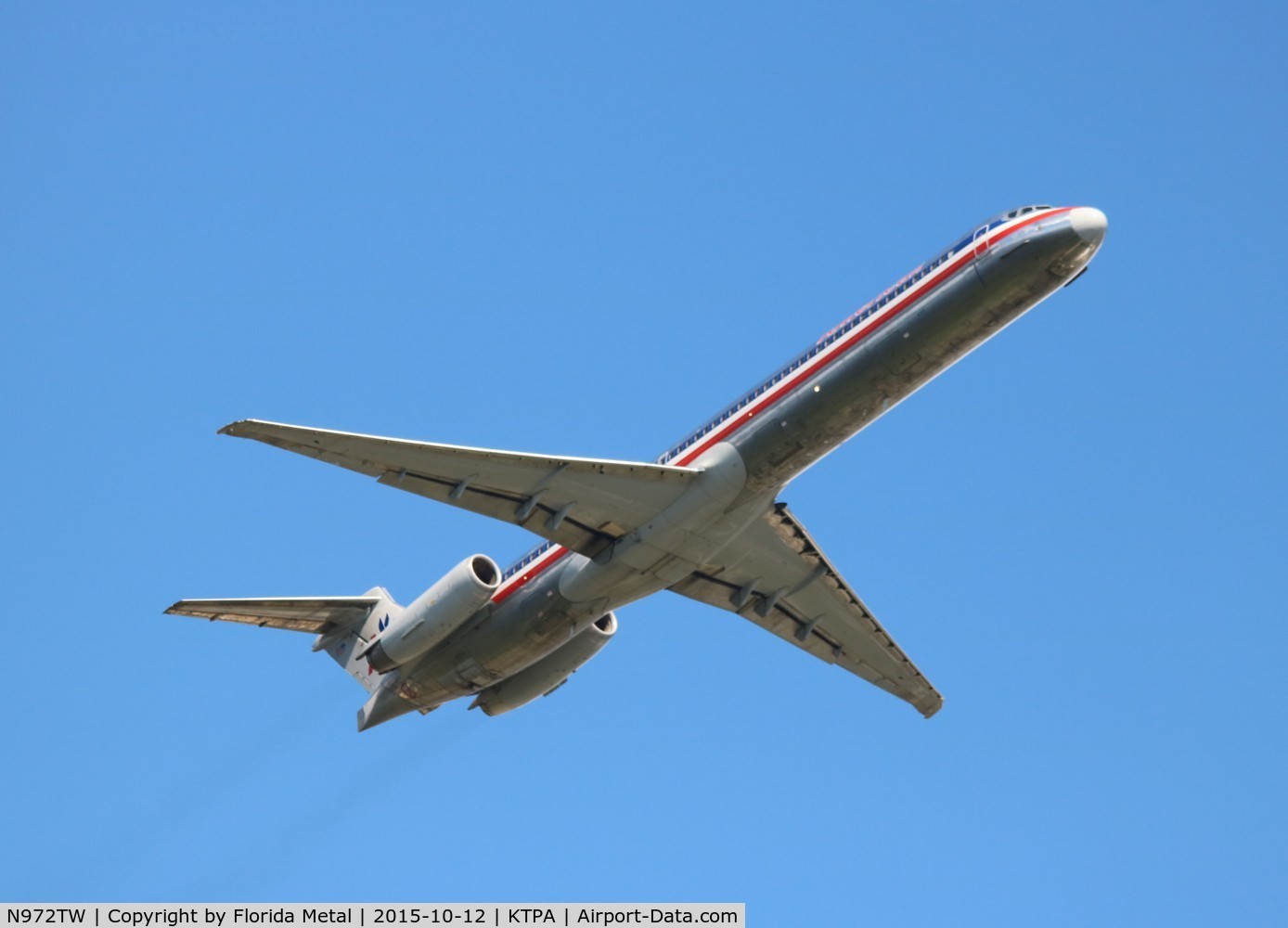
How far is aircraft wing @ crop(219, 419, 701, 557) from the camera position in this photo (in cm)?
4794

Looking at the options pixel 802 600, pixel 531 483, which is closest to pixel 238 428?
pixel 531 483

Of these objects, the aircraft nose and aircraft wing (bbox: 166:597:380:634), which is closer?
the aircraft nose

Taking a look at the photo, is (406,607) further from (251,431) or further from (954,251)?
(954,251)

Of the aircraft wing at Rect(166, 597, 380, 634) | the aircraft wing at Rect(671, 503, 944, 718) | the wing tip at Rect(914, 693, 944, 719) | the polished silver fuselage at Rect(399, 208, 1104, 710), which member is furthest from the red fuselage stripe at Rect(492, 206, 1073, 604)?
the wing tip at Rect(914, 693, 944, 719)

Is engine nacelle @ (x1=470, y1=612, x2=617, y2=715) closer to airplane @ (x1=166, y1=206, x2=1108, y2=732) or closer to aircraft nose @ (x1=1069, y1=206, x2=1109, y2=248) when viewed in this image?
airplane @ (x1=166, y1=206, x2=1108, y2=732)

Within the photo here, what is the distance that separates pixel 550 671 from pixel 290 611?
7863 millimetres

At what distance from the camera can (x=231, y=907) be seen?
141 ft

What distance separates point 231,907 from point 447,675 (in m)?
12.4

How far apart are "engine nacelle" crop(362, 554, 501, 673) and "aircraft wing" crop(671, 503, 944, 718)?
624cm

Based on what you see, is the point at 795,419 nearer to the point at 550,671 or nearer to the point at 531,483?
the point at 531,483

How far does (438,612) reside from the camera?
52031 millimetres

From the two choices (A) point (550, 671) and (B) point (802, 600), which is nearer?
(A) point (550, 671)
